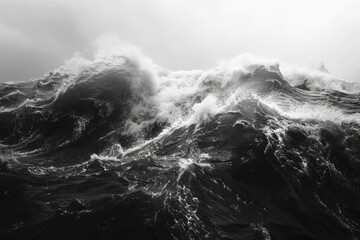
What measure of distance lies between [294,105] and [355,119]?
590 centimetres

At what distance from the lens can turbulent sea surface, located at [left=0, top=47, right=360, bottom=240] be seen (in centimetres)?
1777

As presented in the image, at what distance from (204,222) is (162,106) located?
21444 mm

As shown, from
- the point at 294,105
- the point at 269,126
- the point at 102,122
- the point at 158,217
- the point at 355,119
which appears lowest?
the point at 158,217

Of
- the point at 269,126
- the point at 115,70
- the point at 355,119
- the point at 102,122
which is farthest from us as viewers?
the point at 115,70

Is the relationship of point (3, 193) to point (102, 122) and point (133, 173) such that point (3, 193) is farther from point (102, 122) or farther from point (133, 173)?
point (102, 122)

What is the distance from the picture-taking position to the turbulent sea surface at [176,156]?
699 inches

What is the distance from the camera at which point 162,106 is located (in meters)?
37.7

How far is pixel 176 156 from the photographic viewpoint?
2561cm

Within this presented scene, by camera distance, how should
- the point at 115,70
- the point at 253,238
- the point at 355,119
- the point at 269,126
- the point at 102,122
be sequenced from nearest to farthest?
the point at 253,238, the point at 269,126, the point at 355,119, the point at 102,122, the point at 115,70

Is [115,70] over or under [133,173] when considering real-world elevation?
over

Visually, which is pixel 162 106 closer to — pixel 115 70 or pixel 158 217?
pixel 115 70

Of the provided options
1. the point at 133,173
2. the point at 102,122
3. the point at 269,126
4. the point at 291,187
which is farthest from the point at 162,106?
the point at 291,187

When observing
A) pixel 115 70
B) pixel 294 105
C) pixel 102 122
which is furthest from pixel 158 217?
pixel 115 70

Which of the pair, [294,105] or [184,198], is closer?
[184,198]
